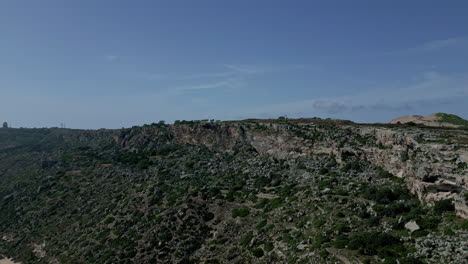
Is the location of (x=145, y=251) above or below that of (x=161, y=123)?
below

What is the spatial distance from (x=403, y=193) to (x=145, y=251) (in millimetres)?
29281

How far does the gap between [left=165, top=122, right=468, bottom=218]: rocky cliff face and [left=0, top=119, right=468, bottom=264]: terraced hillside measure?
15 centimetres

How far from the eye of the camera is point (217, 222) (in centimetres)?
3991

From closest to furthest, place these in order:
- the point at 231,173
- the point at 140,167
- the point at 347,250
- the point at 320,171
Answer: the point at 347,250, the point at 320,171, the point at 231,173, the point at 140,167

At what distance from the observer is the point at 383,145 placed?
4081 cm

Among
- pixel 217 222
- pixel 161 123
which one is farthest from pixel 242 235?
pixel 161 123

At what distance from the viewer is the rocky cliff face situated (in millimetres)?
26938

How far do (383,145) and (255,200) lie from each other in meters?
17.7

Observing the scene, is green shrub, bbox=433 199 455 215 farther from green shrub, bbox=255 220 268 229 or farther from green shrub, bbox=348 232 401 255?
green shrub, bbox=255 220 268 229

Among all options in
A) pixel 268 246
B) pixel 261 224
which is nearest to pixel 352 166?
pixel 261 224

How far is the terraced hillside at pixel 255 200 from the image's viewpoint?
25.0 metres

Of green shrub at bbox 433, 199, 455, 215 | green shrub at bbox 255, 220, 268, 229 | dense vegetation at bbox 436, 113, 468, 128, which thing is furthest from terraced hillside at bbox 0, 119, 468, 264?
dense vegetation at bbox 436, 113, 468, 128

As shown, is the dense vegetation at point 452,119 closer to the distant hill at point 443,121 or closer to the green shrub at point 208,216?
the distant hill at point 443,121

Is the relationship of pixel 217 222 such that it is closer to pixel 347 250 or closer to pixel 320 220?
pixel 320 220
